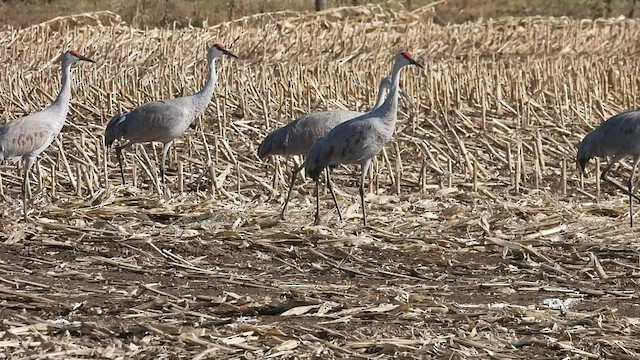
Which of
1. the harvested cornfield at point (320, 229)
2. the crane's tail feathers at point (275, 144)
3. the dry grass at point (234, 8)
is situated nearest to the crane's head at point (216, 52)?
the harvested cornfield at point (320, 229)

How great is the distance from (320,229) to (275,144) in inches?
69.9

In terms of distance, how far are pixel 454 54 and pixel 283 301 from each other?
12967 mm

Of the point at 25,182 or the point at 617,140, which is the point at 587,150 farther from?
the point at 25,182

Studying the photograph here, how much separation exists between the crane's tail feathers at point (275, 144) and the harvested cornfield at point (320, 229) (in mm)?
287

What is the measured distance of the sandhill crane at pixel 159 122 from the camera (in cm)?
1023

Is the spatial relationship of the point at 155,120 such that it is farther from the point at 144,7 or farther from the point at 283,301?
the point at 144,7

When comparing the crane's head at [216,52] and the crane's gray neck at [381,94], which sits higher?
the crane's head at [216,52]

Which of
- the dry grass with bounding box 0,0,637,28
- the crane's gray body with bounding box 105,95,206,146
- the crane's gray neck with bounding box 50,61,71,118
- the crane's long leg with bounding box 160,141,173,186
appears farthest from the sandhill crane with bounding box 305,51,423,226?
the dry grass with bounding box 0,0,637,28

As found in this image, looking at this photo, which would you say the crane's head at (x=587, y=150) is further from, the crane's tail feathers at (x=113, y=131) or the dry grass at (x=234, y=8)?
the dry grass at (x=234, y=8)

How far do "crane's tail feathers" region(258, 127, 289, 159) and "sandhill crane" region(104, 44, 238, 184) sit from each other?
35.0 inches

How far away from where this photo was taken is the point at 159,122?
33.5ft

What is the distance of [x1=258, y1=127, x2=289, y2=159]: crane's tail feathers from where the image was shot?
31.6ft

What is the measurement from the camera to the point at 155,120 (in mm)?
10234

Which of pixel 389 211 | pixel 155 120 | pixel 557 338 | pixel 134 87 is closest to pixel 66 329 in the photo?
pixel 557 338
